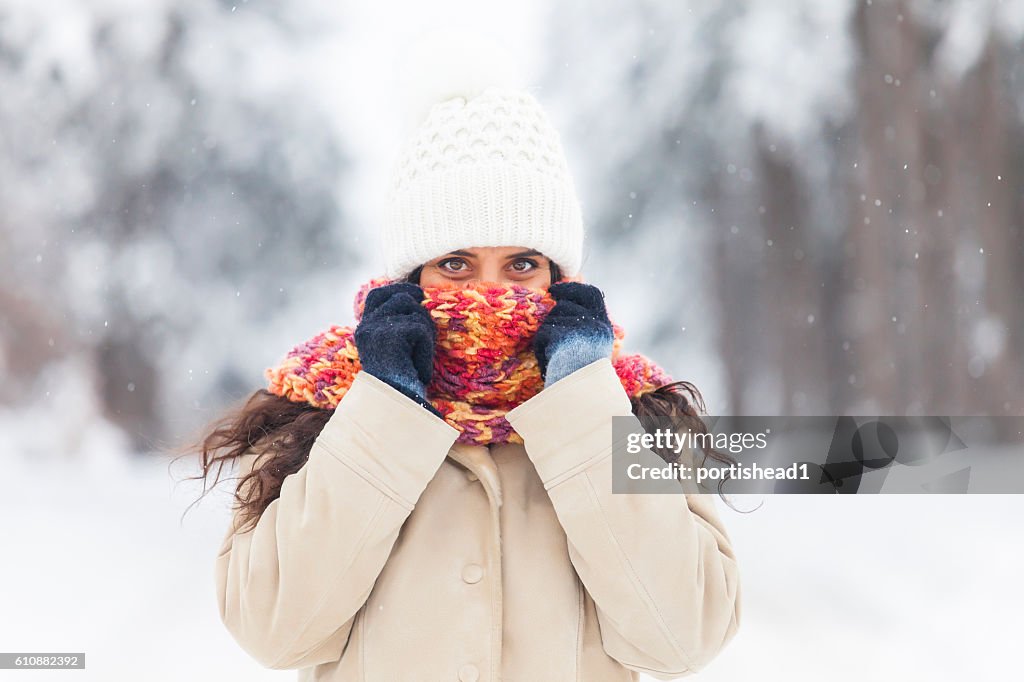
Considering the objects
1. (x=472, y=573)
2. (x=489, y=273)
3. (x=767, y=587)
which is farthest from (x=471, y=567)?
(x=767, y=587)

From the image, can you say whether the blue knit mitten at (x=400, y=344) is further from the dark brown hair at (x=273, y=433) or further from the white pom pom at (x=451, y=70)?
the white pom pom at (x=451, y=70)

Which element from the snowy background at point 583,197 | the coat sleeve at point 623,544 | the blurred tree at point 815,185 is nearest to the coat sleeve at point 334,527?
the coat sleeve at point 623,544

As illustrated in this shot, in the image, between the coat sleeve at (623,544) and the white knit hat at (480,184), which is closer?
the coat sleeve at (623,544)

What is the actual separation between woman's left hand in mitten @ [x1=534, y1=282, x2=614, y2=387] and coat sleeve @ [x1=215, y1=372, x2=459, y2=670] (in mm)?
144

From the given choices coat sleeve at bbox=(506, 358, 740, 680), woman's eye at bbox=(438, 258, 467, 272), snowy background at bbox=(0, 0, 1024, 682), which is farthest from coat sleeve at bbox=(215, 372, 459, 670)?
snowy background at bbox=(0, 0, 1024, 682)

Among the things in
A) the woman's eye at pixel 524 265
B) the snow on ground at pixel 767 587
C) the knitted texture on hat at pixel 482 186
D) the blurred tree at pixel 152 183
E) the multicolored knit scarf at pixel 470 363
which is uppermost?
the blurred tree at pixel 152 183

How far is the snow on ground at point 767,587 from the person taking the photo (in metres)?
1.87

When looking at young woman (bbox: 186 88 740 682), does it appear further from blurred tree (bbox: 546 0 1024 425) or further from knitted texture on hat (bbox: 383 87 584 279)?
blurred tree (bbox: 546 0 1024 425)

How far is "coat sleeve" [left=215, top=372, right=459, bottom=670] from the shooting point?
0.81 meters

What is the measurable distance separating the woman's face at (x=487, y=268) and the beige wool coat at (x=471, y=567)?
0.21 meters

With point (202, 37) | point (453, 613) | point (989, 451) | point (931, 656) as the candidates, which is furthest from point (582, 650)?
point (202, 37)

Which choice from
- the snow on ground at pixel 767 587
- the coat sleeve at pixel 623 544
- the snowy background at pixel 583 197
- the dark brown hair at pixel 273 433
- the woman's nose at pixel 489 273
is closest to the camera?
the coat sleeve at pixel 623 544

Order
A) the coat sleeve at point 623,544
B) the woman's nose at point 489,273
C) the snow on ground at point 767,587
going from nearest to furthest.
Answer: the coat sleeve at point 623,544 < the woman's nose at point 489,273 < the snow on ground at point 767,587

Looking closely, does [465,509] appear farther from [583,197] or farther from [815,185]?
[815,185]
